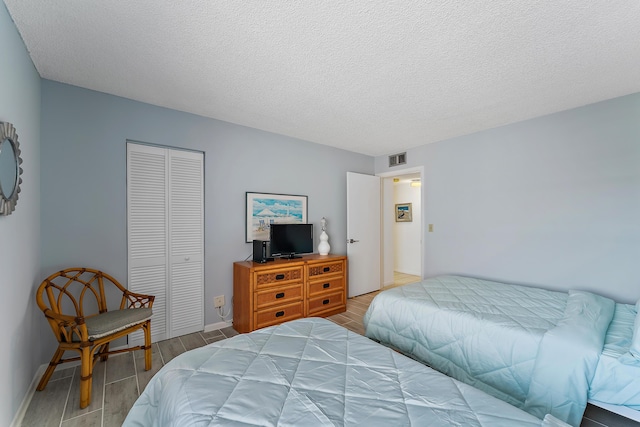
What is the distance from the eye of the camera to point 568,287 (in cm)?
278

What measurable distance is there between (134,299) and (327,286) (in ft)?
7.03

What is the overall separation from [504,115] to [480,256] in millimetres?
1701

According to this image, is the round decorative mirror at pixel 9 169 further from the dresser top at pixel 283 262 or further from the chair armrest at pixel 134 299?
the dresser top at pixel 283 262

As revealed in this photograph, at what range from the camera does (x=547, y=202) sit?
2.95 metres

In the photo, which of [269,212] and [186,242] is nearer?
[186,242]

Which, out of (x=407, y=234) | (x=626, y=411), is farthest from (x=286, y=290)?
(x=407, y=234)

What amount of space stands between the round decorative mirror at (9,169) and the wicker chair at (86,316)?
81cm

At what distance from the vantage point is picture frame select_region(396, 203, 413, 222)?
6273 mm

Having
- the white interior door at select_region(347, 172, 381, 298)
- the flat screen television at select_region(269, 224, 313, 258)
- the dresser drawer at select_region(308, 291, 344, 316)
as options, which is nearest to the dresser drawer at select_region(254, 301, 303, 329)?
the dresser drawer at select_region(308, 291, 344, 316)

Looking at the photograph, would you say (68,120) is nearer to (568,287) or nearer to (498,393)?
(498,393)

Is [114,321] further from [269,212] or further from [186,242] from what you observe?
[269,212]

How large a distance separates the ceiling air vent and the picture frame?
201 centimetres

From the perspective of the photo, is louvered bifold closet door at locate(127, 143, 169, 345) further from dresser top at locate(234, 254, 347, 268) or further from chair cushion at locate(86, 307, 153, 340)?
dresser top at locate(234, 254, 347, 268)

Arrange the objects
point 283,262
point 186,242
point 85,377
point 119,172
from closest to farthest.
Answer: point 85,377 → point 119,172 → point 186,242 → point 283,262
